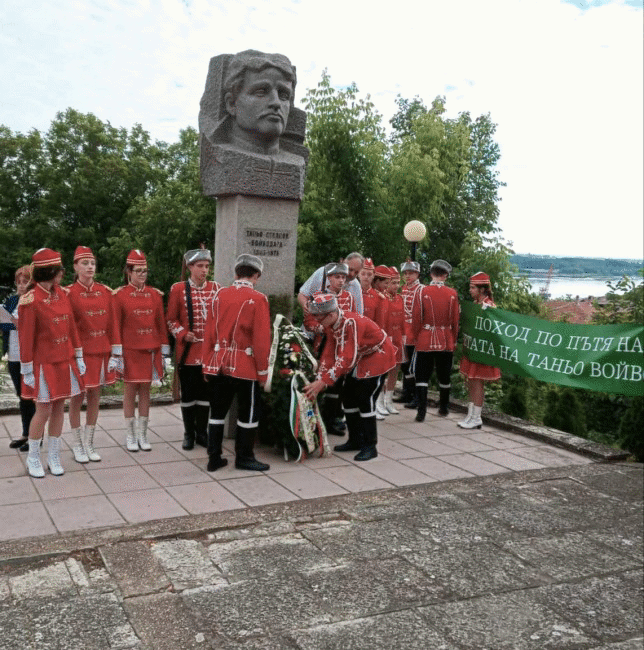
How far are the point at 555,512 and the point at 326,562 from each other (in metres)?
2.11

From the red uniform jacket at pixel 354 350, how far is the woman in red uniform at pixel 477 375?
2.06 metres

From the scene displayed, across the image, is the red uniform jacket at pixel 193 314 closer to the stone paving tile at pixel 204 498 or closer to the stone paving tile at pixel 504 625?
the stone paving tile at pixel 204 498

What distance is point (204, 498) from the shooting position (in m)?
5.69

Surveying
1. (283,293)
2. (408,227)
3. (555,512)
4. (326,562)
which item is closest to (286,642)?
(326,562)

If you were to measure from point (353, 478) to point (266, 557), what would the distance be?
6.18ft

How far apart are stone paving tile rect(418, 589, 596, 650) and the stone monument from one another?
4.14 m

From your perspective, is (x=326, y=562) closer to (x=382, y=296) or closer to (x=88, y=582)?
(x=88, y=582)

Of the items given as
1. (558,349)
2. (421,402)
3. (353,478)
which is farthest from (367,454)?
(558,349)

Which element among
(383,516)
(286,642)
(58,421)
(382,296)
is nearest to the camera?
(286,642)

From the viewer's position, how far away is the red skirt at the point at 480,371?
8547mm

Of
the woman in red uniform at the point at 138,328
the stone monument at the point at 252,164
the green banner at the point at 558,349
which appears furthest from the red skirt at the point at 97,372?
the green banner at the point at 558,349

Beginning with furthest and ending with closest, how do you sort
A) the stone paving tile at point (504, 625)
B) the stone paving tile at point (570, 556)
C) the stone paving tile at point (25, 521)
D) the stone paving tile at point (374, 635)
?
the stone paving tile at point (25, 521) → the stone paving tile at point (570, 556) → the stone paving tile at point (504, 625) → the stone paving tile at point (374, 635)

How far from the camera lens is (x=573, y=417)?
358 inches

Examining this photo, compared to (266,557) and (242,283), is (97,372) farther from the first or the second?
(266,557)
